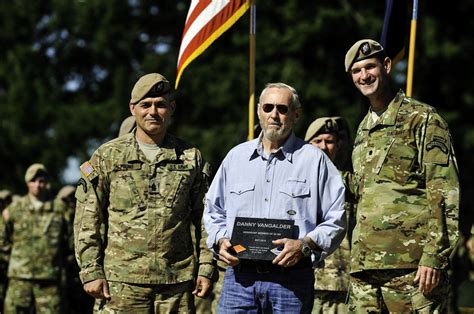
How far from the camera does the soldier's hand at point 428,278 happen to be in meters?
6.59

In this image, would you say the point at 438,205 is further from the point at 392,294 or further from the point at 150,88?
the point at 150,88

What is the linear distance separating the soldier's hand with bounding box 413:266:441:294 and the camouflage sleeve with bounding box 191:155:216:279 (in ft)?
5.51

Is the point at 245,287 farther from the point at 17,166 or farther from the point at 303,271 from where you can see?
the point at 17,166

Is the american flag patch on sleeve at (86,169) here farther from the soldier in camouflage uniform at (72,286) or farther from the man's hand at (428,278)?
the soldier in camouflage uniform at (72,286)

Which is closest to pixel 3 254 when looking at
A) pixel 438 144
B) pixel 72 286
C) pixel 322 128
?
pixel 72 286

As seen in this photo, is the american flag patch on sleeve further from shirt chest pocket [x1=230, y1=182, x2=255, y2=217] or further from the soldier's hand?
the soldier's hand

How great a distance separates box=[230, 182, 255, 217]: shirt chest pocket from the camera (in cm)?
682

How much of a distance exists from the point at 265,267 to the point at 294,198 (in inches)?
17.8

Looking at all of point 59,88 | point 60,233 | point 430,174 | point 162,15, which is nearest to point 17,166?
point 59,88

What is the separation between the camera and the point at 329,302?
9711 mm

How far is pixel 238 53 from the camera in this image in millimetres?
24844

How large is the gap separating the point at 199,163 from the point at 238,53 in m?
17.0

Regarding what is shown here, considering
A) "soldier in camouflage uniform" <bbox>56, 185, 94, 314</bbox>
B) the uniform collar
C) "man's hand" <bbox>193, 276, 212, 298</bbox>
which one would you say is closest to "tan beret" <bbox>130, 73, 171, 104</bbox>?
the uniform collar

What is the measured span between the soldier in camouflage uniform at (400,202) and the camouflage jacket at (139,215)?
1.26 metres
